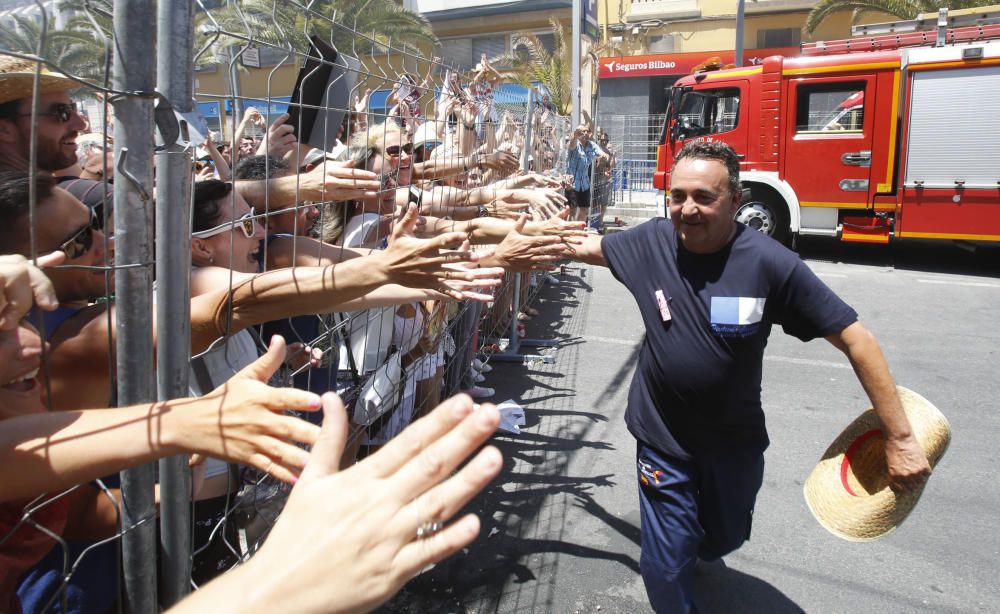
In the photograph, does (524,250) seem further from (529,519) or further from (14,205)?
(14,205)

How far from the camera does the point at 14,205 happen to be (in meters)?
1.46

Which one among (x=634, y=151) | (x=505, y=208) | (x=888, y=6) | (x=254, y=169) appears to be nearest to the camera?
(x=254, y=169)

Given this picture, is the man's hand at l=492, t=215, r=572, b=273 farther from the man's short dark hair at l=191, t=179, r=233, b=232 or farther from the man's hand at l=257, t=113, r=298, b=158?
the man's short dark hair at l=191, t=179, r=233, b=232

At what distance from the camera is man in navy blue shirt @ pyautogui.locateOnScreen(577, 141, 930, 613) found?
2.49m

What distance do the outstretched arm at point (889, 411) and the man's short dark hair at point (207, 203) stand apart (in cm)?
216

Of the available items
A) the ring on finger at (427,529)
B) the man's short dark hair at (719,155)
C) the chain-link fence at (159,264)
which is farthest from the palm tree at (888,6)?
the ring on finger at (427,529)

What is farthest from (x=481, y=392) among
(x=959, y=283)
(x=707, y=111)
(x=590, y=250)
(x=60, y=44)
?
(x=707, y=111)

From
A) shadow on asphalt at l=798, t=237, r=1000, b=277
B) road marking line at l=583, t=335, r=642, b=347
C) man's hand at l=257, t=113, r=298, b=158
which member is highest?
man's hand at l=257, t=113, r=298, b=158

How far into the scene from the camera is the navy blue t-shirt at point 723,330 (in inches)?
97.8

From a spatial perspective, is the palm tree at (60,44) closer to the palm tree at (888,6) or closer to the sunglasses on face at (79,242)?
the sunglasses on face at (79,242)

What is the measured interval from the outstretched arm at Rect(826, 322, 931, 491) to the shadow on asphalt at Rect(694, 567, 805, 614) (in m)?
0.94

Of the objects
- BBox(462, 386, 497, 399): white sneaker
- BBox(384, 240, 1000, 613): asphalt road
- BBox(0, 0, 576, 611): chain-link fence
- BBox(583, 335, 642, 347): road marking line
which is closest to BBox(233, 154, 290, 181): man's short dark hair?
BBox(0, 0, 576, 611): chain-link fence

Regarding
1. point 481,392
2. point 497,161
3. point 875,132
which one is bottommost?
point 481,392

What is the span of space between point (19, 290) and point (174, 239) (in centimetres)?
36
